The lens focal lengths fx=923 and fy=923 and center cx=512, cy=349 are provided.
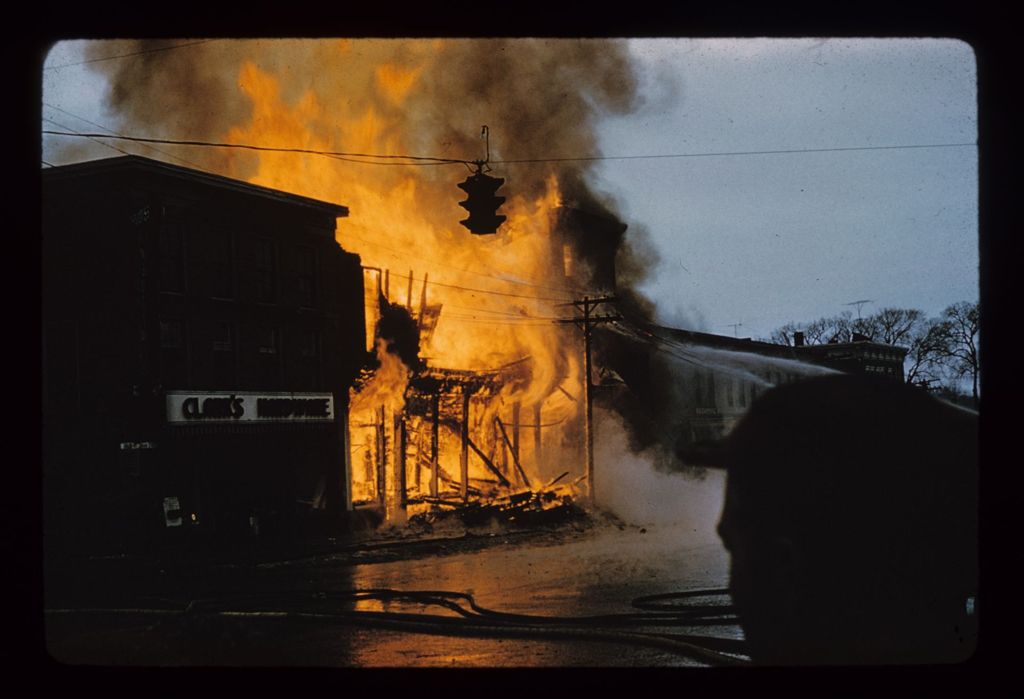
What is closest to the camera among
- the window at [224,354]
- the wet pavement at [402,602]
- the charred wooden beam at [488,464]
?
the wet pavement at [402,602]

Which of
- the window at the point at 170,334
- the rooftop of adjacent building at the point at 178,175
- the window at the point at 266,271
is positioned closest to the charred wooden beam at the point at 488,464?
the window at the point at 266,271

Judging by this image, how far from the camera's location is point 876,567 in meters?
4.13

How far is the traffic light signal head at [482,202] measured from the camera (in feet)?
18.3

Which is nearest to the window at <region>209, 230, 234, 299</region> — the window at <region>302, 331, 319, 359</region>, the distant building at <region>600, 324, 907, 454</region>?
the window at <region>302, 331, 319, 359</region>

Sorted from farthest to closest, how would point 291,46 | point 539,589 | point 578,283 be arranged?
point 578,283, point 539,589, point 291,46

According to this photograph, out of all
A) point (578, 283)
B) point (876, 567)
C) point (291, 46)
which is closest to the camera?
point (876, 567)

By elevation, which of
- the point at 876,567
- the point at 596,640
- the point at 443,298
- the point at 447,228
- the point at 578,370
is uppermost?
the point at 447,228

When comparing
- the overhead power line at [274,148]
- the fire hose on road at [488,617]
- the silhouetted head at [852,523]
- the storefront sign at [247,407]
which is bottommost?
the fire hose on road at [488,617]

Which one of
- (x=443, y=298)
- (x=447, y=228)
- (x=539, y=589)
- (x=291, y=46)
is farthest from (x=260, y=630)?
(x=291, y=46)

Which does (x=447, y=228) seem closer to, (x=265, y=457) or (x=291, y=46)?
(x=291, y=46)

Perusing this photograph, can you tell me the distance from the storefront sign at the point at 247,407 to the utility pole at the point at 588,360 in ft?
5.34

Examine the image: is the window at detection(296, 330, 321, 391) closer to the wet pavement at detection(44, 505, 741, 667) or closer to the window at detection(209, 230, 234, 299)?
the window at detection(209, 230, 234, 299)

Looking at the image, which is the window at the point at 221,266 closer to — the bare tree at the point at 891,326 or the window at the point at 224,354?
the window at the point at 224,354

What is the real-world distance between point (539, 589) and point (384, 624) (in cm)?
92
